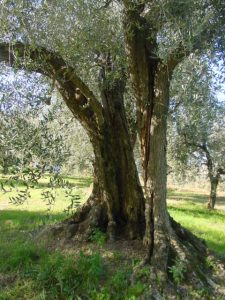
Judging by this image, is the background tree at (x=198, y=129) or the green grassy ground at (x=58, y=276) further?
the background tree at (x=198, y=129)

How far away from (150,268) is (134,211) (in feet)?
5.90

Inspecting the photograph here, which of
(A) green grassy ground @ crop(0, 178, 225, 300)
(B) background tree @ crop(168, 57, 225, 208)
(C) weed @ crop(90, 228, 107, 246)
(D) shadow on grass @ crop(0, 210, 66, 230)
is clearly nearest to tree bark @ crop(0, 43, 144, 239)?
(C) weed @ crop(90, 228, 107, 246)

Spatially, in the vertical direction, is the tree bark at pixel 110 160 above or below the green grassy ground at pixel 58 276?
above

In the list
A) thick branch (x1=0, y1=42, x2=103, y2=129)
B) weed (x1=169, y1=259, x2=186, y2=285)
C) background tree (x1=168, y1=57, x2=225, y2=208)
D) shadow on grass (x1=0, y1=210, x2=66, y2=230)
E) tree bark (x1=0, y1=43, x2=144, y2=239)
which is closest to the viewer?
thick branch (x1=0, y1=42, x2=103, y2=129)

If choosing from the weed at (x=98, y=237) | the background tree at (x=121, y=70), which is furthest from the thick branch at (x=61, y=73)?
the weed at (x=98, y=237)

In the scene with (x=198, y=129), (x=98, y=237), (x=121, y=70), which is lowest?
(x=98, y=237)

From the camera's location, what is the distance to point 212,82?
9547 millimetres

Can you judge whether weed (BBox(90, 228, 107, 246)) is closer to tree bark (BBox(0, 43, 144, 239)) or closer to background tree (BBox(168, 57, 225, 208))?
tree bark (BBox(0, 43, 144, 239))

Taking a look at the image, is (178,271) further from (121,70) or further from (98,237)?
(121,70)

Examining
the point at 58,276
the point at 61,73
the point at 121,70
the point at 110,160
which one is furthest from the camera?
the point at 110,160

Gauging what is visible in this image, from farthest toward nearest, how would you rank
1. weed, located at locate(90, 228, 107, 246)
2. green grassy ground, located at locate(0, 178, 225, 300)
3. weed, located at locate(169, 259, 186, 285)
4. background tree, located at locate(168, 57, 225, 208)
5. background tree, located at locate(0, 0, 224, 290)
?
weed, located at locate(90, 228, 107, 246) → background tree, located at locate(168, 57, 225, 208) → weed, located at locate(169, 259, 186, 285) → green grassy ground, located at locate(0, 178, 225, 300) → background tree, located at locate(0, 0, 224, 290)

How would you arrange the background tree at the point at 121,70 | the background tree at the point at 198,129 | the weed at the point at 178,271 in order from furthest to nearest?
the background tree at the point at 198,129, the weed at the point at 178,271, the background tree at the point at 121,70

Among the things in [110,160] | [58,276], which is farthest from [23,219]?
[58,276]

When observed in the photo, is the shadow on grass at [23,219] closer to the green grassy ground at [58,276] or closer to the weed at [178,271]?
the green grassy ground at [58,276]
